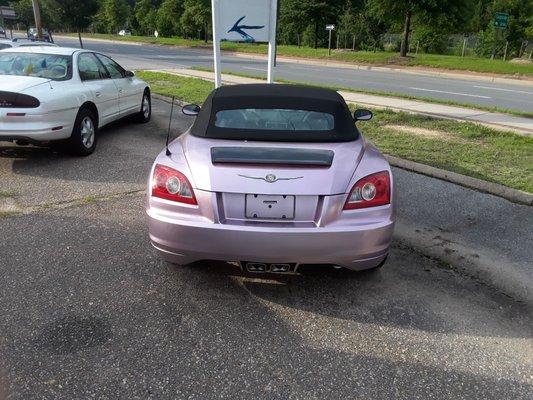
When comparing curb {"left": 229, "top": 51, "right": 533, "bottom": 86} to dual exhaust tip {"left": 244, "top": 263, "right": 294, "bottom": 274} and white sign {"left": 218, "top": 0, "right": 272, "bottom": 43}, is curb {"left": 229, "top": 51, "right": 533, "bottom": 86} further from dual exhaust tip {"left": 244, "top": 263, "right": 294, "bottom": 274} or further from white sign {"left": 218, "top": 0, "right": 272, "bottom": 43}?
dual exhaust tip {"left": 244, "top": 263, "right": 294, "bottom": 274}

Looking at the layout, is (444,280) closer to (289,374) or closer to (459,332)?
(459,332)

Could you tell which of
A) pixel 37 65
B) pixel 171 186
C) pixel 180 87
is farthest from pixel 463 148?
pixel 180 87

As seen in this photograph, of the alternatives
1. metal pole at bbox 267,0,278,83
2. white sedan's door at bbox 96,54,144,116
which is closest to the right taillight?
white sedan's door at bbox 96,54,144,116

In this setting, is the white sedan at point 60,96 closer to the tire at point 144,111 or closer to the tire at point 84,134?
the tire at point 84,134

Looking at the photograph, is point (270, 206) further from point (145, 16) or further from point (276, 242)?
point (145, 16)

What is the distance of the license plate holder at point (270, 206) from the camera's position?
3104 millimetres

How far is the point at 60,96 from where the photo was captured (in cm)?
627

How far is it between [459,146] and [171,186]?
5.63 meters

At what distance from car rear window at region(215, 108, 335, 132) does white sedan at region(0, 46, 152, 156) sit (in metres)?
3.16

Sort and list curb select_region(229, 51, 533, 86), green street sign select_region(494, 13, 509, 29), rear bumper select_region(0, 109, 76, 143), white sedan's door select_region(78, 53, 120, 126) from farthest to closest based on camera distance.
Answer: green street sign select_region(494, 13, 509, 29) → curb select_region(229, 51, 533, 86) → white sedan's door select_region(78, 53, 120, 126) → rear bumper select_region(0, 109, 76, 143)

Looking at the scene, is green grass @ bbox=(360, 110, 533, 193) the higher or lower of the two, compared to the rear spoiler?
lower

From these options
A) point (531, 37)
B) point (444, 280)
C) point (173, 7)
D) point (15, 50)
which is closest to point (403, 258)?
point (444, 280)

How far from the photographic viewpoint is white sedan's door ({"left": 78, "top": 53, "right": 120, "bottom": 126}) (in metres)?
7.16

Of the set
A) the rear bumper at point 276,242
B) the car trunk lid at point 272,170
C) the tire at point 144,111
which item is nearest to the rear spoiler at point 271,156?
the car trunk lid at point 272,170
